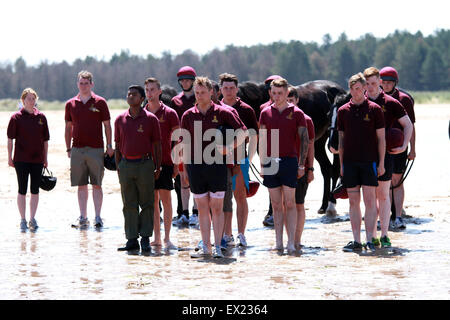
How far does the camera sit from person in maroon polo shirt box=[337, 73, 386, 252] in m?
8.77

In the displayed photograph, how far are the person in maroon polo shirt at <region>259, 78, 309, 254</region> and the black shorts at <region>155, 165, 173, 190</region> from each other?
3.73 ft

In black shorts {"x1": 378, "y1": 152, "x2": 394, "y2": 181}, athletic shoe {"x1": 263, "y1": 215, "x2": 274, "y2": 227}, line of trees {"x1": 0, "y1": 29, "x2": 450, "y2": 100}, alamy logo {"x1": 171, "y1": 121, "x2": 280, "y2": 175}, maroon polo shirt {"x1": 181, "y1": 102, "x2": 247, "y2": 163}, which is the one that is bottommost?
athletic shoe {"x1": 263, "y1": 215, "x2": 274, "y2": 227}

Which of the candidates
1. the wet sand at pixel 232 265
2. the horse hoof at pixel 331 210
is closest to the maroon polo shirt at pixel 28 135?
the wet sand at pixel 232 265

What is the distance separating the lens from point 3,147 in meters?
25.4

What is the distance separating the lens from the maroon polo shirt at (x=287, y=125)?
873cm

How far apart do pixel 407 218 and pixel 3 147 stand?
16462mm

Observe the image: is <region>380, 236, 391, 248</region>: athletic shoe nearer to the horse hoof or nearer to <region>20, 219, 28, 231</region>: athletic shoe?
the horse hoof

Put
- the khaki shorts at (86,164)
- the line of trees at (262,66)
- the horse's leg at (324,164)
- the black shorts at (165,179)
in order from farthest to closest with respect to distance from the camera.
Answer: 1. the line of trees at (262,66)
2. the horse's leg at (324,164)
3. the khaki shorts at (86,164)
4. the black shorts at (165,179)

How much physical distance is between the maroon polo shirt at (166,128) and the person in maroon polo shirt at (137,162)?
0.31 meters

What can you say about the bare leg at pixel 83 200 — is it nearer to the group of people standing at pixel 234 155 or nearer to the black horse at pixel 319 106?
the group of people standing at pixel 234 155

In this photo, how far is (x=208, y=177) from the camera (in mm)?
8547

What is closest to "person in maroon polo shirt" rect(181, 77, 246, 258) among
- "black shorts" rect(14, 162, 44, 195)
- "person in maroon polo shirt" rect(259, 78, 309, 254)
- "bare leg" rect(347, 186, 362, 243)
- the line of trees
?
"person in maroon polo shirt" rect(259, 78, 309, 254)
